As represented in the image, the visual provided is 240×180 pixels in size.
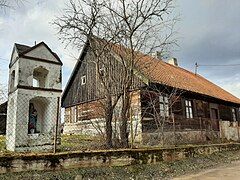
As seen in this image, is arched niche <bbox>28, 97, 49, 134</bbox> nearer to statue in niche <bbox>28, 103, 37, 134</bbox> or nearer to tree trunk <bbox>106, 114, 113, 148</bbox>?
statue in niche <bbox>28, 103, 37, 134</bbox>

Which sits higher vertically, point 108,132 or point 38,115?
point 38,115

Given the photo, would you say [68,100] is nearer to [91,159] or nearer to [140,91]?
[140,91]

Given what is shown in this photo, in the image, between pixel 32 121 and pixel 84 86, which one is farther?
pixel 84 86

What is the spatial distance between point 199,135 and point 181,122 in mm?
1600

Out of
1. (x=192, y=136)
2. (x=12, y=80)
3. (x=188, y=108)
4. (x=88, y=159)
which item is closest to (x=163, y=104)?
(x=192, y=136)

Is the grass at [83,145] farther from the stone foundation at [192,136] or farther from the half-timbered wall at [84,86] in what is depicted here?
the half-timbered wall at [84,86]

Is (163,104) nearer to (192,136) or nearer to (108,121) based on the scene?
(192,136)

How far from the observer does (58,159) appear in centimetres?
678

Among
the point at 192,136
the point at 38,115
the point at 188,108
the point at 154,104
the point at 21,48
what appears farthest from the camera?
the point at 188,108

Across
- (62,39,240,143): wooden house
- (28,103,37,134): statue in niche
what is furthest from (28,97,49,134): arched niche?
(62,39,240,143): wooden house

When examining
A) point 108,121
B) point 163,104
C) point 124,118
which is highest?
point 163,104

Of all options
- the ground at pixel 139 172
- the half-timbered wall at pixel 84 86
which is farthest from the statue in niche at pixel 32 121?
the half-timbered wall at pixel 84 86

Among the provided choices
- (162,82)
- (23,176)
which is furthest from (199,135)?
(23,176)

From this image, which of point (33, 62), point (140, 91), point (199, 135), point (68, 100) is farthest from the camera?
point (68, 100)
